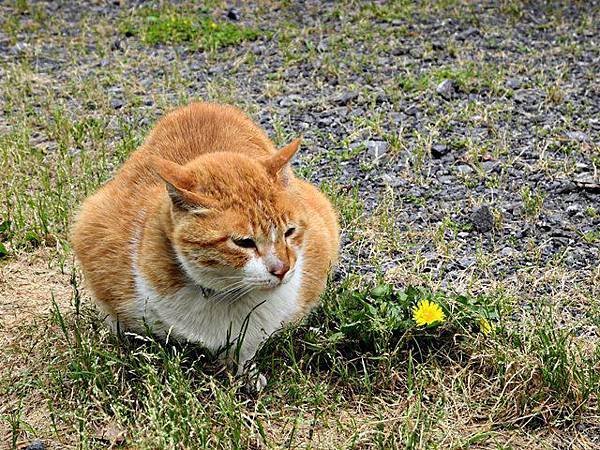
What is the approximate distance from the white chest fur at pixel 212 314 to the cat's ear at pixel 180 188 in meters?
0.39

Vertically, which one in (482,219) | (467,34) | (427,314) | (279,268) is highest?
(279,268)

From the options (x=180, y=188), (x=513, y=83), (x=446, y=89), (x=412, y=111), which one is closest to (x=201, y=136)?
(x=180, y=188)

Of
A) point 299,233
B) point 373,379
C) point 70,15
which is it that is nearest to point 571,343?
point 373,379

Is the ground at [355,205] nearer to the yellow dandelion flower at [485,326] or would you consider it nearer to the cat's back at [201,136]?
the yellow dandelion flower at [485,326]

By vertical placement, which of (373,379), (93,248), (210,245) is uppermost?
(210,245)

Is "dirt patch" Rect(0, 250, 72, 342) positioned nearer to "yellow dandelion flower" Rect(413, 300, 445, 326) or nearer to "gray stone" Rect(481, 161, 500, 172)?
"yellow dandelion flower" Rect(413, 300, 445, 326)

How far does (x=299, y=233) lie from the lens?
3.53 meters

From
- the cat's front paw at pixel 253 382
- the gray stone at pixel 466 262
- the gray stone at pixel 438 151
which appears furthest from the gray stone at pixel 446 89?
the cat's front paw at pixel 253 382

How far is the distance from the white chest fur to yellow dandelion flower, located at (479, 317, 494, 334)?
820 millimetres

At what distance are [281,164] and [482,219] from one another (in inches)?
72.7

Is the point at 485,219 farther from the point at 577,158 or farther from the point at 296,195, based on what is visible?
the point at 296,195

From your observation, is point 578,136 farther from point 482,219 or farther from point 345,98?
point 345,98

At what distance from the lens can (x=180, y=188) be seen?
3.25 metres

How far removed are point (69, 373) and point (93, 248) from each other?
546 millimetres
